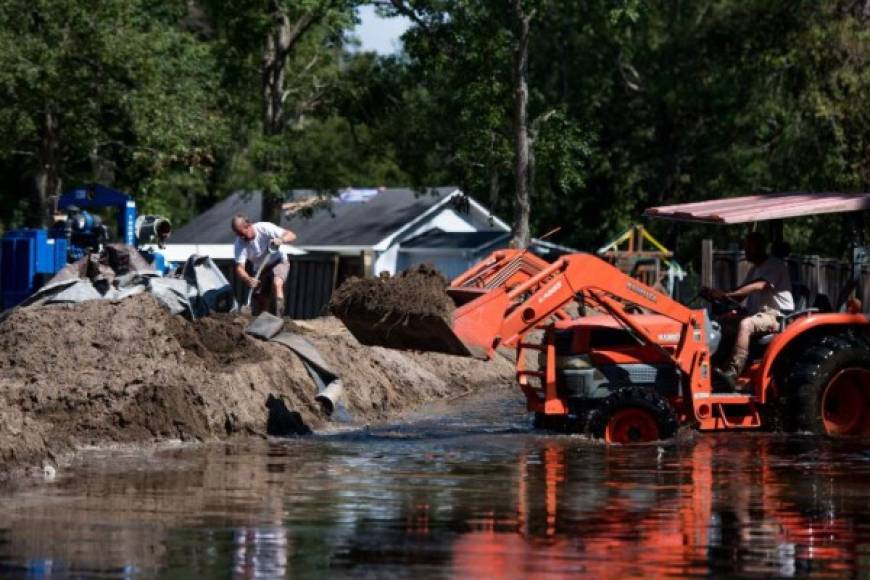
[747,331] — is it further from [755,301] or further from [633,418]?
[633,418]

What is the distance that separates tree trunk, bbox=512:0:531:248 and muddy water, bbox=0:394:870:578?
63.2 feet

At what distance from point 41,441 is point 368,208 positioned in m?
41.0

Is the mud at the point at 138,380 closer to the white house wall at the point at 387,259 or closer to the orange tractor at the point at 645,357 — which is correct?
the orange tractor at the point at 645,357

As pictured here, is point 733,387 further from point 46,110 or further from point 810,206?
point 46,110

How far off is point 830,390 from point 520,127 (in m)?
19.0

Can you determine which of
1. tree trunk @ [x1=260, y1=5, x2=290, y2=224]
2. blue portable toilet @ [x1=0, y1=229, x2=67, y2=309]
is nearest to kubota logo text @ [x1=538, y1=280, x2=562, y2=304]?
blue portable toilet @ [x1=0, y1=229, x2=67, y2=309]

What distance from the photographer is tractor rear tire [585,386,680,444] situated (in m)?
17.4

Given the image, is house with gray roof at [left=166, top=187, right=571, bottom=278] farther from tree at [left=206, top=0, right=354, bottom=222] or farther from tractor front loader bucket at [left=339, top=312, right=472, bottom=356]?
tractor front loader bucket at [left=339, top=312, right=472, bottom=356]

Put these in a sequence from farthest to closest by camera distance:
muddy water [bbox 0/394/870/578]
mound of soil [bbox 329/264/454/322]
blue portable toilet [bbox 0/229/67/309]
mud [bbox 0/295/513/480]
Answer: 1. blue portable toilet [bbox 0/229/67/309]
2. mound of soil [bbox 329/264/454/322]
3. mud [bbox 0/295/513/480]
4. muddy water [bbox 0/394/870/578]

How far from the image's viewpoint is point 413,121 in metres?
42.8

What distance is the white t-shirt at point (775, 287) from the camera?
18484 mm

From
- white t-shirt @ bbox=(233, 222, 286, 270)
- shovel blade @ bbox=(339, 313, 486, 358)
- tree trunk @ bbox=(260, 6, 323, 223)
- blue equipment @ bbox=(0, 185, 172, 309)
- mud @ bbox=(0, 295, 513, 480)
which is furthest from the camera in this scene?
tree trunk @ bbox=(260, 6, 323, 223)

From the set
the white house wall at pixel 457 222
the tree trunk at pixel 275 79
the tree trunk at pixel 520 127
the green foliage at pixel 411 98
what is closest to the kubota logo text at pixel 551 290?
the green foliage at pixel 411 98

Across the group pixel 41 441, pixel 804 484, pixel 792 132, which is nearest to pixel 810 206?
pixel 804 484
